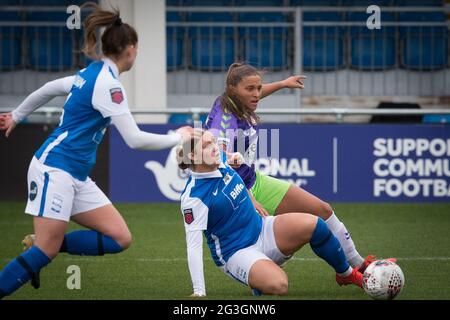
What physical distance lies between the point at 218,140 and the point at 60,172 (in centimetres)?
161

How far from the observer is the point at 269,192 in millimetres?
8797

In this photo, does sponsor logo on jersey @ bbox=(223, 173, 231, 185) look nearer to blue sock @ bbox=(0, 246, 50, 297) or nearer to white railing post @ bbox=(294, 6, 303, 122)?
blue sock @ bbox=(0, 246, 50, 297)

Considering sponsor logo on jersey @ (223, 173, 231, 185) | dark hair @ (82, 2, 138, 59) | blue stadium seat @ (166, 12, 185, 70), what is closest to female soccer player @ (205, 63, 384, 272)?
sponsor logo on jersey @ (223, 173, 231, 185)

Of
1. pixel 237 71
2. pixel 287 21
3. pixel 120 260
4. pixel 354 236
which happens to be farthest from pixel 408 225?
pixel 287 21

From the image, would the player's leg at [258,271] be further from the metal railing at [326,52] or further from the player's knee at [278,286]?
the metal railing at [326,52]

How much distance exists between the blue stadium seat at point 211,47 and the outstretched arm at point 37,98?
1090 cm

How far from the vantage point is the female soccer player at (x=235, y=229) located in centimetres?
762

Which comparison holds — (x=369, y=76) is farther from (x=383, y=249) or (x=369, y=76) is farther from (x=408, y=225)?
(x=383, y=249)

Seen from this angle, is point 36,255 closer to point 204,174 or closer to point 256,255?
point 204,174

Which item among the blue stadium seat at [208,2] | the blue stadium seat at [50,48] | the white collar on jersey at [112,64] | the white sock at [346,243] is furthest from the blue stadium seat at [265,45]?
the white collar on jersey at [112,64]

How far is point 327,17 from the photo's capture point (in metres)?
19.2

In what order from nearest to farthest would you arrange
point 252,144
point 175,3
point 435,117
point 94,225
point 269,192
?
point 94,225
point 252,144
point 269,192
point 435,117
point 175,3

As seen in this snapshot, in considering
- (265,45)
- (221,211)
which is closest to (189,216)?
(221,211)

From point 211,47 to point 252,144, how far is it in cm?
997
